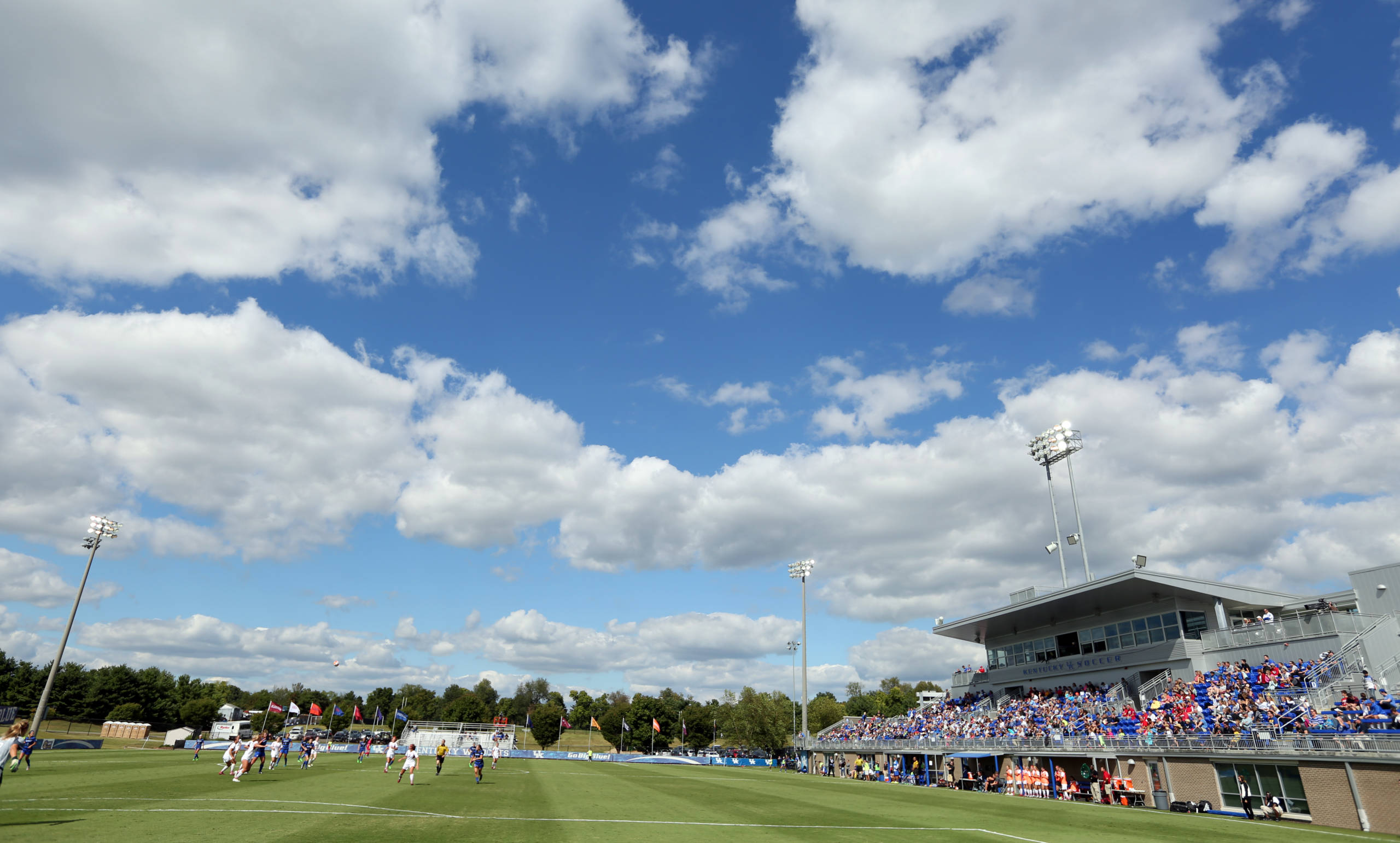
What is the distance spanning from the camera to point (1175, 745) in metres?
35.5

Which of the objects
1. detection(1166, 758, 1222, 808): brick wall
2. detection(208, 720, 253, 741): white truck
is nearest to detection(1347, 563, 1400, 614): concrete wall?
detection(1166, 758, 1222, 808): brick wall

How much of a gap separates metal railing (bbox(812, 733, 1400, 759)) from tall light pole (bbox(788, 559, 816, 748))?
58.6 feet

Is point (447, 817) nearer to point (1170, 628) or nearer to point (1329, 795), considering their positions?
point (1329, 795)

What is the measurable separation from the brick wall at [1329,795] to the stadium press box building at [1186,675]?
0.05 metres

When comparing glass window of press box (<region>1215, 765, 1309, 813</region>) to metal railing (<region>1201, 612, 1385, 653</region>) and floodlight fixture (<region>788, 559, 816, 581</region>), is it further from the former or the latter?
floodlight fixture (<region>788, 559, 816, 581</region>)

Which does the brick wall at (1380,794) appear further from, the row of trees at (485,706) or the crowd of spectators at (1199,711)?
the row of trees at (485,706)

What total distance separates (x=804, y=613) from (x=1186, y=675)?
42.9m

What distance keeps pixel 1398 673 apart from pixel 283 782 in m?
54.4

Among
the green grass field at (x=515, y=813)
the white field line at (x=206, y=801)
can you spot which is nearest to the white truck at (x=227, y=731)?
the green grass field at (x=515, y=813)

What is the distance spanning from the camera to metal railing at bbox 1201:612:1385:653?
120 feet

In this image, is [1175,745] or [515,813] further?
[1175,745]

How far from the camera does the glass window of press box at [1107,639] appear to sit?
46.5 metres

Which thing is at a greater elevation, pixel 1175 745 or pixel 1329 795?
pixel 1175 745

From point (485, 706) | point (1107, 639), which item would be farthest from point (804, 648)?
point (485, 706)
